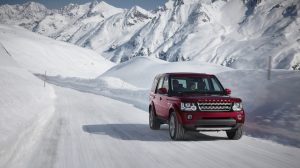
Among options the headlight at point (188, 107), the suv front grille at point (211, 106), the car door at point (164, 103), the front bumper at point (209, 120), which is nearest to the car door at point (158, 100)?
the car door at point (164, 103)

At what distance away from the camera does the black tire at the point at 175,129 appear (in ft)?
33.7

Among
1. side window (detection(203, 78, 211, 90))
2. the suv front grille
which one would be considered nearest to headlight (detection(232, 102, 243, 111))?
the suv front grille

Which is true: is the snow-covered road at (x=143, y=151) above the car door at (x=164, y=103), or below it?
below

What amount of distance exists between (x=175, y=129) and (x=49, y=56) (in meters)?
131

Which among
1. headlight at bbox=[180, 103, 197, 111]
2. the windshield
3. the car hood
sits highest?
the windshield

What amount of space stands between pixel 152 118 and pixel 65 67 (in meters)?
119

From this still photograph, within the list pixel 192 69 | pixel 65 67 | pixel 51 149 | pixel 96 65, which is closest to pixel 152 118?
pixel 51 149

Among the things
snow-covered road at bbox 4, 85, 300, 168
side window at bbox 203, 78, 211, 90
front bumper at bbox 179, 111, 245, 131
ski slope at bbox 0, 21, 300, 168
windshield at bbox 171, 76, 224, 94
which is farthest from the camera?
side window at bbox 203, 78, 211, 90

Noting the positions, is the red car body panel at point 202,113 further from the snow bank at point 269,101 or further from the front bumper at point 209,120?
the snow bank at point 269,101

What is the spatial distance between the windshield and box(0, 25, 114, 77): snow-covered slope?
103 meters

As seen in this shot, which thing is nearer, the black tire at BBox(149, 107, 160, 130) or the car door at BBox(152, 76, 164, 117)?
the car door at BBox(152, 76, 164, 117)

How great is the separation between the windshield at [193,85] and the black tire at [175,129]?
1015 mm

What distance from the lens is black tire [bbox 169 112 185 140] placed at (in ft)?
33.7

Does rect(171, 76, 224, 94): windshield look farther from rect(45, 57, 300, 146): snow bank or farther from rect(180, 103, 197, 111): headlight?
rect(45, 57, 300, 146): snow bank
